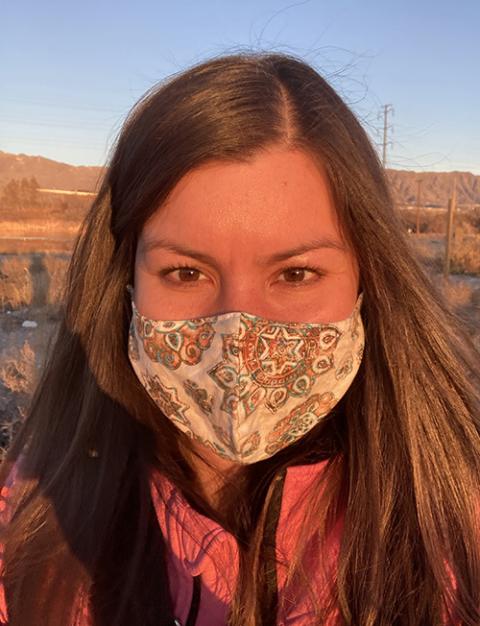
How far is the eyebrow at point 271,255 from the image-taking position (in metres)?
1.31

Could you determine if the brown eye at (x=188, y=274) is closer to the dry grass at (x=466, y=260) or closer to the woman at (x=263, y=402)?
the woman at (x=263, y=402)

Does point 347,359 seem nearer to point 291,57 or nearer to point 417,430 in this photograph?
point 417,430

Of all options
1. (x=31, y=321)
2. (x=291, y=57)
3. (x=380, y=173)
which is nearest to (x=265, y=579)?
(x=380, y=173)

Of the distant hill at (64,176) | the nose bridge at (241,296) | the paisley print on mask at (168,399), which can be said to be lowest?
the paisley print on mask at (168,399)

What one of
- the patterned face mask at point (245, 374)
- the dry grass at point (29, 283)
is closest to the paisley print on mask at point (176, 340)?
the patterned face mask at point (245, 374)

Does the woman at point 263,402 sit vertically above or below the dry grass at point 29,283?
above

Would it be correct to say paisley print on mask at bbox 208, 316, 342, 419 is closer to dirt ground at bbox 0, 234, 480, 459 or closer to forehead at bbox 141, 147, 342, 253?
forehead at bbox 141, 147, 342, 253

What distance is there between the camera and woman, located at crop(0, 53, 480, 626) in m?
1.33

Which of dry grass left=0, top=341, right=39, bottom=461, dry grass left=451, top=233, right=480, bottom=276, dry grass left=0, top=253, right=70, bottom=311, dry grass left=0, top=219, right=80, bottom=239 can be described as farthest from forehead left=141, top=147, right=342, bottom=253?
dry grass left=0, top=219, right=80, bottom=239

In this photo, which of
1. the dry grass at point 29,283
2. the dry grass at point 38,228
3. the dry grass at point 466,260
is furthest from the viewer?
the dry grass at point 38,228

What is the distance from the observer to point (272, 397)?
4.54 ft

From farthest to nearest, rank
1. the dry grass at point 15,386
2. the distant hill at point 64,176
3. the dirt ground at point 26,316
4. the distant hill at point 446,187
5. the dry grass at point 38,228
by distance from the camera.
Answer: the distant hill at point 446,187 < the distant hill at point 64,176 < the dry grass at point 38,228 < the dirt ground at point 26,316 < the dry grass at point 15,386

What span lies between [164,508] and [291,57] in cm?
118

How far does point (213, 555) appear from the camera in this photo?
1.37 meters
